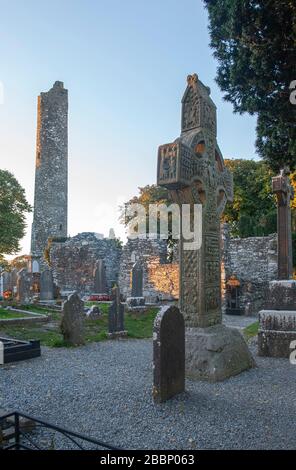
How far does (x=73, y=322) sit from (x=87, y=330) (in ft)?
7.68

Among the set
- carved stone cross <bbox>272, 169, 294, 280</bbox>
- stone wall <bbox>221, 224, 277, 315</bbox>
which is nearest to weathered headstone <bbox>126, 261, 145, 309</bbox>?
stone wall <bbox>221, 224, 277, 315</bbox>

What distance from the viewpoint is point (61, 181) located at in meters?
32.3

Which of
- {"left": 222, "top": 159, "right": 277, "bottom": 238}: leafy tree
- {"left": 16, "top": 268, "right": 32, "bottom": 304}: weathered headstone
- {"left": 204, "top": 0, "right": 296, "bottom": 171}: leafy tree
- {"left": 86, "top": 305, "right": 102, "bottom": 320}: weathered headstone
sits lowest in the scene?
{"left": 86, "top": 305, "right": 102, "bottom": 320}: weathered headstone

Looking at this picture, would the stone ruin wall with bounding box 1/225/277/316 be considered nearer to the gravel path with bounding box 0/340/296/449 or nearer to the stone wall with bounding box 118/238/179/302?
the stone wall with bounding box 118/238/179/302

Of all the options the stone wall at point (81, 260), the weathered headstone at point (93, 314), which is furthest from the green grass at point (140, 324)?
the stone wall at point (81, 260)

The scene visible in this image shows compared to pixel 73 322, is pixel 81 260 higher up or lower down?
higher up

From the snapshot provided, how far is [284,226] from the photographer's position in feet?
28.4

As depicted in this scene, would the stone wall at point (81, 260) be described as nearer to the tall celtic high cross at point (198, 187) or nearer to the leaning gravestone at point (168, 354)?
the tall celtic high cross at point (198, 187)

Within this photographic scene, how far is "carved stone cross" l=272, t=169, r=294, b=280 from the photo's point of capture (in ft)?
27.2

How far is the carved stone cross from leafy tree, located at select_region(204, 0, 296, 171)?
1585 millimetres

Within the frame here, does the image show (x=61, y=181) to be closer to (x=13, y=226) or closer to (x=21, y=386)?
(x=13, y=226)

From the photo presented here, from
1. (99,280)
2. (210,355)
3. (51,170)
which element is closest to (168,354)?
(210,355)

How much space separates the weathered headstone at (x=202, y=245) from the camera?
18.1ft

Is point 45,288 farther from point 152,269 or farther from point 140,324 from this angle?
point 140,324
